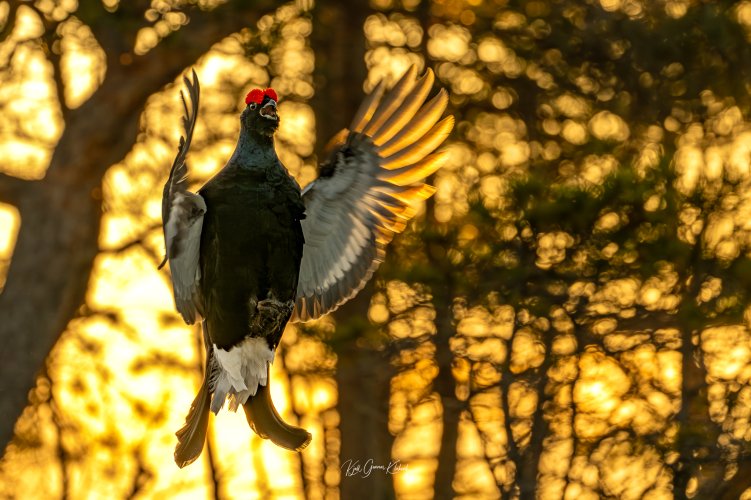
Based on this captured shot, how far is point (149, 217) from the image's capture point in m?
7.66

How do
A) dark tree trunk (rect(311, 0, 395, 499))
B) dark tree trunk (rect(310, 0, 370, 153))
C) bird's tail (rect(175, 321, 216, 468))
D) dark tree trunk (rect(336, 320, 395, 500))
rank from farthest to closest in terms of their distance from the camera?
dark tree trunk (rect(310, 0, 370, 153))
dark tree trunk (rect(311, 0, 395, 499))
dark tree trunk (rect(336, 320, 395, 500))
bird's tail (rect(175, 321, 216, 468))

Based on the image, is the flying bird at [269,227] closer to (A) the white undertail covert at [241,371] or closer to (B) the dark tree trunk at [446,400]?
(A) the white undertail covert at [241,371]

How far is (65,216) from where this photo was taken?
7754 mm

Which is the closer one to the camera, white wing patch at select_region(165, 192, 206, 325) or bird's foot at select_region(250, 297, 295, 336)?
white wing patch at select_region(165, 192, 206, 325)

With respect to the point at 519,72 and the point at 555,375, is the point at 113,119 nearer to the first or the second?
the point at 519,72

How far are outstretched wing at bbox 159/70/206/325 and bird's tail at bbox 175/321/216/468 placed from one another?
0.14 meters

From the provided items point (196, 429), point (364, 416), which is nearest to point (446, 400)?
point (364, 416)

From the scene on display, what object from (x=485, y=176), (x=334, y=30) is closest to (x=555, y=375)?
(x=485, y=176)

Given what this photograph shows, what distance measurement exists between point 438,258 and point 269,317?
2846 mm

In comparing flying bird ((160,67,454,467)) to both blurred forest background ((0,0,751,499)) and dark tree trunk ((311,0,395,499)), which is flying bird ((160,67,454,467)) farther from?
dark tree trunk ((311,0,395,499))

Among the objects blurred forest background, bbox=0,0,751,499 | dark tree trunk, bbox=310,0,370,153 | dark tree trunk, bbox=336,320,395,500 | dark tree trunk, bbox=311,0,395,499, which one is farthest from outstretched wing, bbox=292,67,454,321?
dark tree trunk, bbox=310,0,370,153

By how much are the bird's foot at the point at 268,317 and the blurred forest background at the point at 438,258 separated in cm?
245

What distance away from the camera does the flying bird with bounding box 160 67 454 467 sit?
319cm

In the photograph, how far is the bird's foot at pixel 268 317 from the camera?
336 cm
